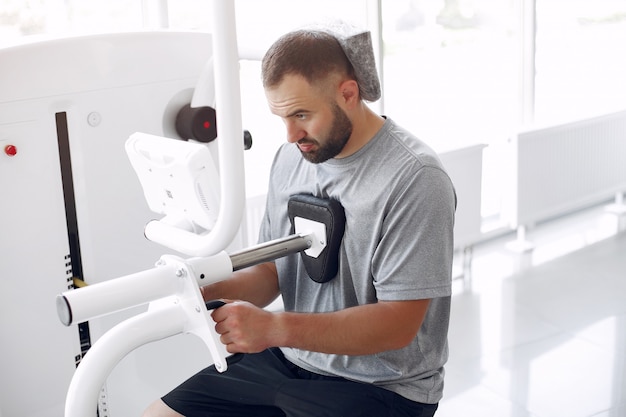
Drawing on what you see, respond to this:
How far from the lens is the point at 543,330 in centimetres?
334

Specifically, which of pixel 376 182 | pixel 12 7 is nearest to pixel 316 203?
pixel 376 182

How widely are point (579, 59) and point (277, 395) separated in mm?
3575

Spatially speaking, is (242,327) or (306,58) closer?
(242,327)

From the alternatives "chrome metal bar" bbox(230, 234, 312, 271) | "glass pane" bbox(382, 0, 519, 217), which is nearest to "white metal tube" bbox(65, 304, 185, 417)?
"chrome metal bar" bbox(230, 234, 312, 271)

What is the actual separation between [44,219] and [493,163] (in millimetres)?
2872

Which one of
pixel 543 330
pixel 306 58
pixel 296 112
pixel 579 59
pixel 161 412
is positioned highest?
pixel 306 58

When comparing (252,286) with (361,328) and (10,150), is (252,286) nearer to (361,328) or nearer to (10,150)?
(361,328)

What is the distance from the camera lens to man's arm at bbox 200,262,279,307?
6.20 feet

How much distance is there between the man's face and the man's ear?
2 centimetres

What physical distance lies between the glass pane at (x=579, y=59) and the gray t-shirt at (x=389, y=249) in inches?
114

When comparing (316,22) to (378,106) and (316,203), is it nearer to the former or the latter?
(316,203)

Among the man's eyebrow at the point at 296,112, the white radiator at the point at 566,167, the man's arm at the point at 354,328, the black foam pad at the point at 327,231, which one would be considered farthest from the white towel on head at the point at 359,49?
the white radiator at the point at 566,167

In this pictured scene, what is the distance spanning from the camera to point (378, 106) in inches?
147

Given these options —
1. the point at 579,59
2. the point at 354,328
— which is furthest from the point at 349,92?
the point at 579,59
